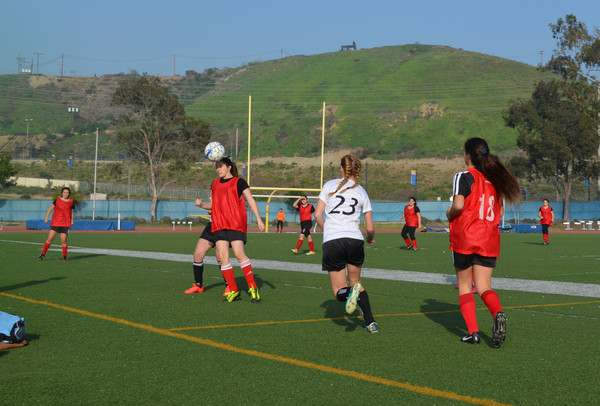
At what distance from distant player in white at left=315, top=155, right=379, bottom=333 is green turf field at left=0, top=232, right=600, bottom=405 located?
468 millimetres

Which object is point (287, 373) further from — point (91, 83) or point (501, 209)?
point (91, 83)

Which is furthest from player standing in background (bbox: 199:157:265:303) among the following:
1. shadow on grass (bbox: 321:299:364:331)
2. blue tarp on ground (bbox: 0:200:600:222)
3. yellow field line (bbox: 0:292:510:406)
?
blue tarp on ground (bbox: 0:200:600:222)

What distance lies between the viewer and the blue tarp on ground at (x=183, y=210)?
149 ft

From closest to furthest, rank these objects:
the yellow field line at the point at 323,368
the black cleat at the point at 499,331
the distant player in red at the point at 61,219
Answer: the yellow field line at the point at 323,368 < the black cleat at the point at 499,331 < the distant player in red at the point at 61,219

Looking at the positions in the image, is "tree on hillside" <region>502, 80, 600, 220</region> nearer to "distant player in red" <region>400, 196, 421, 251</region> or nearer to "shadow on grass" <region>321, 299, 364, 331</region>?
"distant player in red" <region>400, 196, 421, 251</region>

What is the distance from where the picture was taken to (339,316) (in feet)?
23.9

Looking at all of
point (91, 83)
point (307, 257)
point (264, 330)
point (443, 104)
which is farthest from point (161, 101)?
point (91, 83)

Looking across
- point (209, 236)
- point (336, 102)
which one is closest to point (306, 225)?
point (209, 236)

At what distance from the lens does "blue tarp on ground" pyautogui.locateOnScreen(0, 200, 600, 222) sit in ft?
149

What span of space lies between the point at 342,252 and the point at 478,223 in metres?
1.39

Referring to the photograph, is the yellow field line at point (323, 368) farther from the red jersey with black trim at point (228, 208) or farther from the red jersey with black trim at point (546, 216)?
the red jersey with black trim at point (546, 216)

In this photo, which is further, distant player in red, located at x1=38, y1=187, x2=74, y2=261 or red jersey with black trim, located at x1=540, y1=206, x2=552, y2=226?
red jersey with black trim, located at x1=540, y1=206, x2=552, y2=226

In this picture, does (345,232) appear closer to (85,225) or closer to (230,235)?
(230,235)

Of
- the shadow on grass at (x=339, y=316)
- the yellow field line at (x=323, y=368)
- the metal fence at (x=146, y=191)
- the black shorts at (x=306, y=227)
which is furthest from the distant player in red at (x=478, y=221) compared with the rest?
the metal fence at (x=146, y=191)
